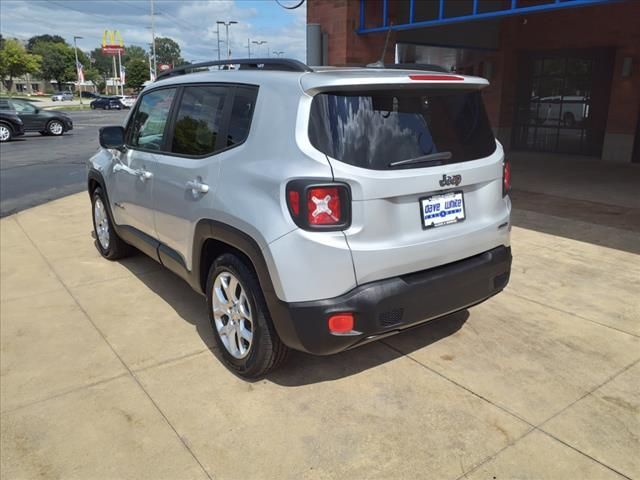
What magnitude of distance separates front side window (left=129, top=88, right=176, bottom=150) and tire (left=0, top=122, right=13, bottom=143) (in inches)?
736

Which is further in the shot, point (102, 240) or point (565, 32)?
point (565, 32)

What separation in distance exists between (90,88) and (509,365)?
466 feet

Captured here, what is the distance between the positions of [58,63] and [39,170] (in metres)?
111

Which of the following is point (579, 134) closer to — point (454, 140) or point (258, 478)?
point (454, 140)

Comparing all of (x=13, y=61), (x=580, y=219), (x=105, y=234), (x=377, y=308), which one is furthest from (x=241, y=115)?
(x=13, y=61)

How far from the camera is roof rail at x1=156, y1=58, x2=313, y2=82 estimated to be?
303cm

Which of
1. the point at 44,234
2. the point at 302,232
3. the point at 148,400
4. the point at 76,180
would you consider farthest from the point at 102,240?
the point at 76,180

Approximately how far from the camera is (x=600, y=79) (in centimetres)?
1328

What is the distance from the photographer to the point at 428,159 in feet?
9.60

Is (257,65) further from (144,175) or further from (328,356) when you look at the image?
(328,356)

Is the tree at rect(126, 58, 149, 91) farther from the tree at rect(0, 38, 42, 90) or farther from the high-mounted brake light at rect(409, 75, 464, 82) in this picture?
the high-mounted brake light at rect(409, 75, 464, 82)

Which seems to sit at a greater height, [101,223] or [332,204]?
[332,204]

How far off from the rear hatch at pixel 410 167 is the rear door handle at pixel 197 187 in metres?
0.91


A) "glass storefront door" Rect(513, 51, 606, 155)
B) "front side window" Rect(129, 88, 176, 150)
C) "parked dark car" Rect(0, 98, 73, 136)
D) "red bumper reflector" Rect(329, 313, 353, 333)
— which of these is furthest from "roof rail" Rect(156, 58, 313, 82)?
"parked dark car" Rect(0, 98, 73, 136)
